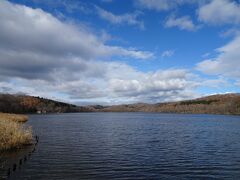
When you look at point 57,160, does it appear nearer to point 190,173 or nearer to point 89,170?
point 89,170

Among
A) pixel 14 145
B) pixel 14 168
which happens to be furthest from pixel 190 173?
pixel 14 145

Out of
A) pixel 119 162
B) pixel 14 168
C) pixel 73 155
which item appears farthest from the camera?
pixel 73 155

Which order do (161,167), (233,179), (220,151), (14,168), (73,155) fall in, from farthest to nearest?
(220,151) → (73,155) → (161,167) → (14,168) → (233,179)

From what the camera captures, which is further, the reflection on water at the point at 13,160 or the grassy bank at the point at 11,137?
the grassy bank at the point at 11,137

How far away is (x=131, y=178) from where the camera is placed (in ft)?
77.3

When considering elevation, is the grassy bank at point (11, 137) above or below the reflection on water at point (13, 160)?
above

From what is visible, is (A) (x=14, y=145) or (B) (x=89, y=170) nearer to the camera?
(B) (x=89, y=170)

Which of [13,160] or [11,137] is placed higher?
[11,137]

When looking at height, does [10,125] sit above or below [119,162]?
above

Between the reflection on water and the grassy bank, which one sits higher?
the grassy bank

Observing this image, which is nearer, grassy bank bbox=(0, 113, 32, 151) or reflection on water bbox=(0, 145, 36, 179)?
reflection on water bbox=(0, 145, 36, 179)

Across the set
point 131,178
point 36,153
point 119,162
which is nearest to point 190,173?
point 131,178

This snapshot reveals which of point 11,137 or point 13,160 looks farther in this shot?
→ point 11,137

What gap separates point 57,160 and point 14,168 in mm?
5453
